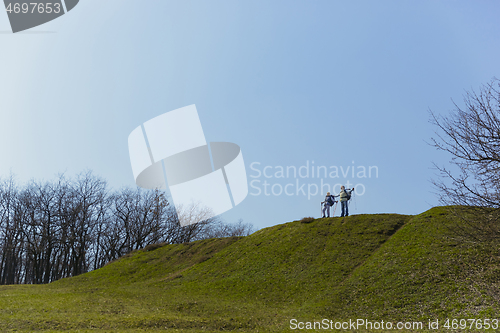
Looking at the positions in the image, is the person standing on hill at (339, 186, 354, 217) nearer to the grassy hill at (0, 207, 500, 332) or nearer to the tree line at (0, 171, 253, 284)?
the grassy hill at (0, 207, 500, 332)

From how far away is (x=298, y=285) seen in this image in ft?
62.0

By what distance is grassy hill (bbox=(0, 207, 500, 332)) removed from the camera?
13.7 m

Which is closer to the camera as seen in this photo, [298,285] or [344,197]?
[298,285]

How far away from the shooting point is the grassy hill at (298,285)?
→ 13656 millimetres

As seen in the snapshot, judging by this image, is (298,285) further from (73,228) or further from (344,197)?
(73,228)

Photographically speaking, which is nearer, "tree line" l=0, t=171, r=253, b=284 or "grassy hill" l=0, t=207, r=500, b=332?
"grassy hill" l=0, t=207, r=500, b=332

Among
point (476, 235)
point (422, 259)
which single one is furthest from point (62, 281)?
point (476, 235)

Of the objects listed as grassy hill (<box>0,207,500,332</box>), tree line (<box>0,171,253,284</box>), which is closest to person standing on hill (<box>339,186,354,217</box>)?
grassy hill (<box>0,207,500,332</box>)

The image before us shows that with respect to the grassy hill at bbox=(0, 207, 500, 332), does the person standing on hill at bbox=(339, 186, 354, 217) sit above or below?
above

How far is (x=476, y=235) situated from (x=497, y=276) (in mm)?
5341

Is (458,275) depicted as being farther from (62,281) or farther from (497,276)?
(62,281)

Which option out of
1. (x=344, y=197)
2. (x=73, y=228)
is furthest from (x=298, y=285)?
(x=73, y=228)

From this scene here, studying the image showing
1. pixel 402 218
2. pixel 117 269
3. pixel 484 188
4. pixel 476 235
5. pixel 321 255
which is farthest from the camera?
pixel 117 269

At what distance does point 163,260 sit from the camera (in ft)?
95.3
